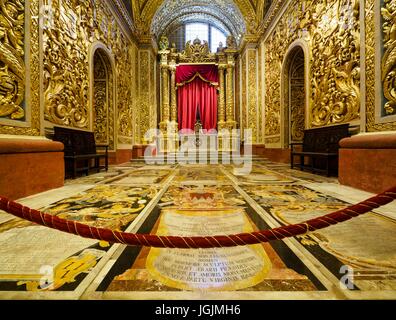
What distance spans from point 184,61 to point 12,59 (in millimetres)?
9561

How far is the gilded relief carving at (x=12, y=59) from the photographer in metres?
2.80

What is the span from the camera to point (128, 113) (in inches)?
332

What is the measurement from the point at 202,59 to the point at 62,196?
10.5m

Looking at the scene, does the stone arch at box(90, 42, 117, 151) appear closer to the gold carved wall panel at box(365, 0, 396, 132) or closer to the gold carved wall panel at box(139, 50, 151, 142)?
the gold carved wall panel at box(139, 50, 151, 142)

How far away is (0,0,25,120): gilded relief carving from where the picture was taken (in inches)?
110

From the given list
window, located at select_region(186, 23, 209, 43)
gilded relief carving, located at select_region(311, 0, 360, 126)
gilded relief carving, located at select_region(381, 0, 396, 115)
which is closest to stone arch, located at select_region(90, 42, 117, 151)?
gilded relief carving, located at select_region(311, 0, 360, 126)

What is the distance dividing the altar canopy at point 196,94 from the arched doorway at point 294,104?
16.6ft

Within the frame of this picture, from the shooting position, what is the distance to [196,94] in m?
11.7

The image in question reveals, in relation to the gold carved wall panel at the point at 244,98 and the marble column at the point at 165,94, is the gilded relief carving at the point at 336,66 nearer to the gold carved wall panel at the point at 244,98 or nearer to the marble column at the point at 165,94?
the gold carved wall panel at the point at 244,98

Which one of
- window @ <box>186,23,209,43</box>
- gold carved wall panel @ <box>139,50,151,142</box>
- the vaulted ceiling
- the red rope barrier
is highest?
window @ <box>186,23,209,43</box>

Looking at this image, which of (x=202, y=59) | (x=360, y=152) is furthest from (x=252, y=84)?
(x=360, y=152)

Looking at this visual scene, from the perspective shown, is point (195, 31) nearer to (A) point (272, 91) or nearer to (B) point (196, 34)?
(B) point (196, 34)

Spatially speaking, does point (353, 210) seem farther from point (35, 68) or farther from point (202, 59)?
point (202, 59)

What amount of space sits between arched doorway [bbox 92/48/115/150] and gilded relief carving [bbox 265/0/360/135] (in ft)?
17.5
